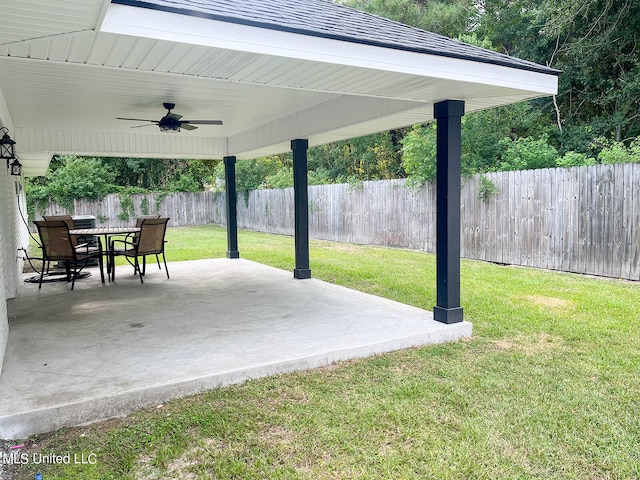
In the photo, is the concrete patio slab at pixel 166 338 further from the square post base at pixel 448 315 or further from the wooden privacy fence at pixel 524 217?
the wooden privacy fence at pixel 524 217

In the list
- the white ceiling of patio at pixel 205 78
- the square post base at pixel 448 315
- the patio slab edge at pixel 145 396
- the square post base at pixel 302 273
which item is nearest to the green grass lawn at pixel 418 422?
the patio slab edge at pixel 145 396

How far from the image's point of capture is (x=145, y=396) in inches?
118

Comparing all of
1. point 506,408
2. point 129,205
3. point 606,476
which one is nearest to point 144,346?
point 506,408

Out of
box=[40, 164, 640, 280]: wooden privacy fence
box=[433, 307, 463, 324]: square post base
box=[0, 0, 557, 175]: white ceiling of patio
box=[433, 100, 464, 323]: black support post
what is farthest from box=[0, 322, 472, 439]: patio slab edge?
box=[40, 164, 640, 280]: wooden privacy fence

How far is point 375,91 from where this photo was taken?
Result: 420 cm

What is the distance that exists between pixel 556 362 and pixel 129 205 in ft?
56.8

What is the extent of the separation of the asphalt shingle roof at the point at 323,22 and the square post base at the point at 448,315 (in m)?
2.23

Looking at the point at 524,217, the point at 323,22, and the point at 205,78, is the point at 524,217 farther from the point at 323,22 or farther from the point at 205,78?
the point at 205,78

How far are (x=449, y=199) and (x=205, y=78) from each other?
2392 millimetres

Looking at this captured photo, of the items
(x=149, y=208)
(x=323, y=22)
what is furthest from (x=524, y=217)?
(x=149, y=208)

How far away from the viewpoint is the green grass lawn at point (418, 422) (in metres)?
2.33

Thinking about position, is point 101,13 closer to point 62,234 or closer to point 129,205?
point 62,234

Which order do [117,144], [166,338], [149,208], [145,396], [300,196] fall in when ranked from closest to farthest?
[145,396] → [166,338] → [300,196] → [117,144] → [149,208]

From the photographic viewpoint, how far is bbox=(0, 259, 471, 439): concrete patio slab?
2.95 meters
